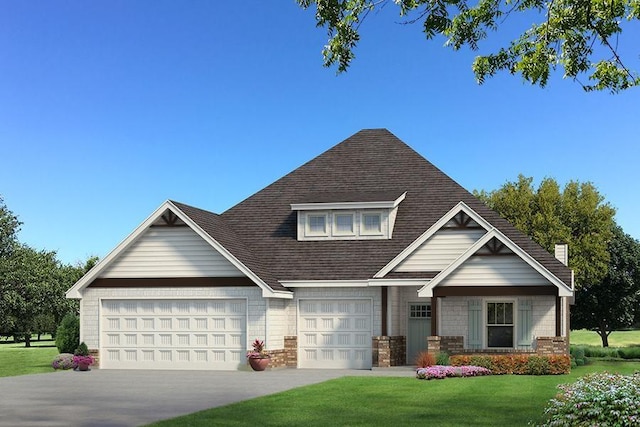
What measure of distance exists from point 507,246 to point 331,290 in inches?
276

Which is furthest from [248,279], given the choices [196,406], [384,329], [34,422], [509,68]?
[509,68]

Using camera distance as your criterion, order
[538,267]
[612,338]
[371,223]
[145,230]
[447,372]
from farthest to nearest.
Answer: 1. [612,338]
2. [371,223]
3. [145,230]
4. [538,267]
5. [447,372]

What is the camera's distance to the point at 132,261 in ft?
110

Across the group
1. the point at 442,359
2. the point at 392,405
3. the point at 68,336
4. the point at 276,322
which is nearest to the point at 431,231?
the point at 442,359

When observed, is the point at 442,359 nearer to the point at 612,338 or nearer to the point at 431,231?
the point at 431,231

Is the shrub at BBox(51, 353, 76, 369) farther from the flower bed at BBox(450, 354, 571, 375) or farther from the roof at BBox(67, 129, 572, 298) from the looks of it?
the flower bed at BBox(450, 354, 571, 375)

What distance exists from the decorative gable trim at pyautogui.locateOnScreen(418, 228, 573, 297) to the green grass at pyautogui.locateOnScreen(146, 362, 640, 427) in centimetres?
471

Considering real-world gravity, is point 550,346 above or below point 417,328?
below

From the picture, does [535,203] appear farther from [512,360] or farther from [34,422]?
[34,422]

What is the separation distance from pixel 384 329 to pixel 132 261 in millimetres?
9794

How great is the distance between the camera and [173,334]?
3322 cm

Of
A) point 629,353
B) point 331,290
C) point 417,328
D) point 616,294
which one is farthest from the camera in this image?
point 616,294

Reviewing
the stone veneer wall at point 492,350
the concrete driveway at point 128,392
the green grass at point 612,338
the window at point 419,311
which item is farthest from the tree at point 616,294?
the concrete driveway at point 128,392

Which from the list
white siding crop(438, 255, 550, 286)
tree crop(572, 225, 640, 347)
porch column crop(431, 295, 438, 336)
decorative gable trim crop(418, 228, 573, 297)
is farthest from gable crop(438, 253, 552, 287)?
tree crop(572, 225, 640, 347)
